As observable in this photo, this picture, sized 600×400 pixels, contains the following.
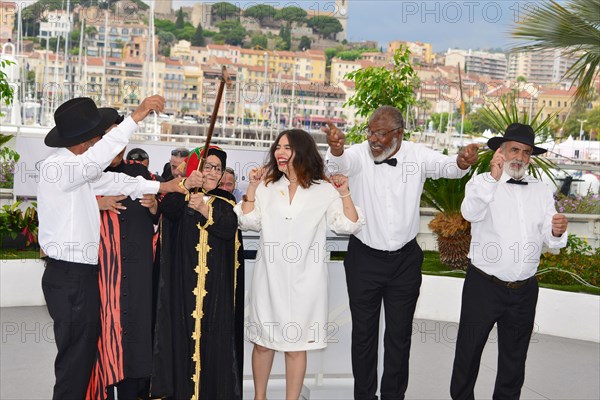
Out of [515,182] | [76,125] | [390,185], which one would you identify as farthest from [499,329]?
[76,125]

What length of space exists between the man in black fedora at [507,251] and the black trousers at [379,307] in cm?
31

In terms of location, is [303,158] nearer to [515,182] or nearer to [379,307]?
[379,307]

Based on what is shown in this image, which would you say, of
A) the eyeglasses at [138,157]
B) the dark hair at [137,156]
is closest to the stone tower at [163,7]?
the dark hair at [137,156]

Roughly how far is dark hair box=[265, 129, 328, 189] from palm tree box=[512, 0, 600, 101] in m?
3.81

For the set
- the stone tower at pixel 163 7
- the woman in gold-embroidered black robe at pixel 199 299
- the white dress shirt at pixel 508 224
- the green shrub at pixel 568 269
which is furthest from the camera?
the stone tower at pixel 163 7

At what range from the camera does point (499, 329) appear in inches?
176

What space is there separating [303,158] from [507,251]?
44.0 inches

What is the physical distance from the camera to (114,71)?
76500 mm

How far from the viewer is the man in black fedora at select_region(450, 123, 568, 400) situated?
4344 mm

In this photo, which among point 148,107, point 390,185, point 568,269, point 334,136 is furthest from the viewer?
point 568,269

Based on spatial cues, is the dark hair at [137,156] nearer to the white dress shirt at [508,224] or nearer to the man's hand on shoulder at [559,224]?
the white dress shirt at [508,224]

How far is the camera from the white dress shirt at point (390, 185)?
440 cm

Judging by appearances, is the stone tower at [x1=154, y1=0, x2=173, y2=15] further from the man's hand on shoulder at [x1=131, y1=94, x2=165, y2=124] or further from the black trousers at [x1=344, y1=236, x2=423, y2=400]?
the man's hand on shoulder at [x1=131, y1=94, x2=165, y2=124]

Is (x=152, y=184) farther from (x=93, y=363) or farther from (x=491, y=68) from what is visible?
(x=491, y=68)
